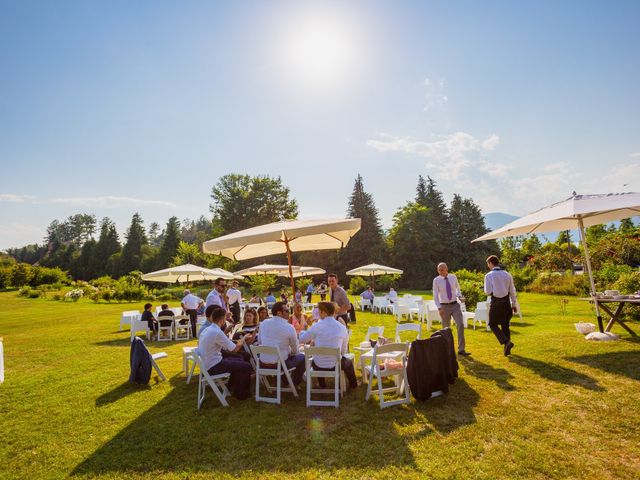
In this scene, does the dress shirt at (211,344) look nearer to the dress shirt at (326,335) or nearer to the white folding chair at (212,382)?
the white folding chair at (212,382)

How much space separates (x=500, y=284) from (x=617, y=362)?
2172 mm

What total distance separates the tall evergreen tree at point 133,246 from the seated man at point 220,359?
55.4 metres

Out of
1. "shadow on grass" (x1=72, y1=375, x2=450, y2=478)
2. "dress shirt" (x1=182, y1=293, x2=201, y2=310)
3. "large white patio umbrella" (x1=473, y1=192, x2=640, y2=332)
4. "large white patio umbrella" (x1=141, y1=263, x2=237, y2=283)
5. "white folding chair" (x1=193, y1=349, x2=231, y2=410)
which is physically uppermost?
"large white patio umbrella" (x1=473, y1=192, x2=640, y2=332)

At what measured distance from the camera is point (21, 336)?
12.9 metres

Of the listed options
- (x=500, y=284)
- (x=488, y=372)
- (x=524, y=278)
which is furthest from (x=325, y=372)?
(x=524, y=278)

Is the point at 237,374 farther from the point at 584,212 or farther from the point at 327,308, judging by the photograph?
the point at 584,212

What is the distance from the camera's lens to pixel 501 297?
23.1 ft

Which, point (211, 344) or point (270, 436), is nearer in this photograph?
point (270, 436)

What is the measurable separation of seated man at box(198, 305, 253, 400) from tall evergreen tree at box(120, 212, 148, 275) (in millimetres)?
55367

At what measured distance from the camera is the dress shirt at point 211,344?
17.1 feet

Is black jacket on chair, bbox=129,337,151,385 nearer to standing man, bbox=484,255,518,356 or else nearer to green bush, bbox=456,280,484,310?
standing man, bbox=484,255,518,356

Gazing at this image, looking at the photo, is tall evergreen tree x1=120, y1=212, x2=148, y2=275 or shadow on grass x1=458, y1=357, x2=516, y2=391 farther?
tall evergreen tree x1=120, y1=212, x2=148, y2=275

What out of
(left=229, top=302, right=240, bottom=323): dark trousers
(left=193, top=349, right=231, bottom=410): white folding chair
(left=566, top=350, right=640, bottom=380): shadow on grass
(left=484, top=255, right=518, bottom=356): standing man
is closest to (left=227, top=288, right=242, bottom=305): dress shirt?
(left=229, top=302, right=240, bottom=323): dark trousers

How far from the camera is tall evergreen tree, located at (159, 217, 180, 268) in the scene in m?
51.0
